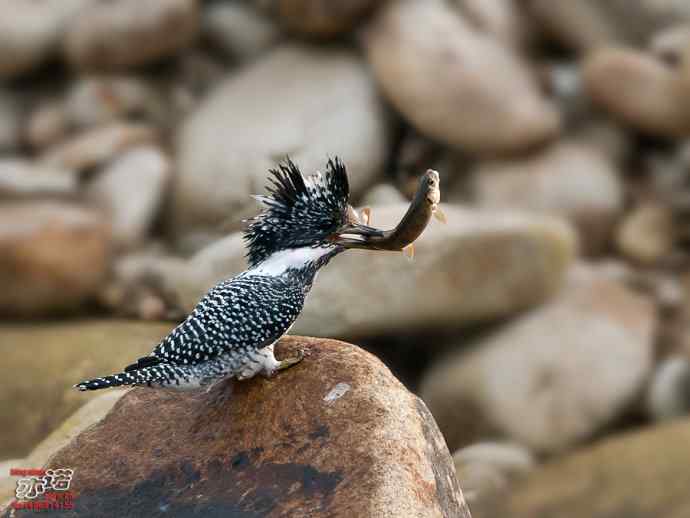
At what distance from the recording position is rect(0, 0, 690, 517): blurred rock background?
14.3 ft

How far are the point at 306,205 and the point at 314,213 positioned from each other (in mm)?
28

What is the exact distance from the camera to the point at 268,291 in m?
2.50

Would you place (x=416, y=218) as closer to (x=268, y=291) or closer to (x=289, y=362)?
(x=268, y=291)

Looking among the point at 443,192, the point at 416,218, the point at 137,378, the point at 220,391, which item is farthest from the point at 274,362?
the point at 443,192

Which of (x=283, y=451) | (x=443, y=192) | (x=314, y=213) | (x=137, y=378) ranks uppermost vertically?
(x=443, y=192)

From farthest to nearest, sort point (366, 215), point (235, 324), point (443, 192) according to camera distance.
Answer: point (443, 192), point (366, 215), point (235, 324)

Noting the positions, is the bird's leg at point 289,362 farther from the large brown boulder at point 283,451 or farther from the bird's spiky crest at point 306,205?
the bird's spiky crest at point 306,205

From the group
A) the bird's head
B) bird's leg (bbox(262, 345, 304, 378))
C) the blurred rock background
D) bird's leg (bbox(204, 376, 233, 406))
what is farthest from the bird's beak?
the blurred rock background

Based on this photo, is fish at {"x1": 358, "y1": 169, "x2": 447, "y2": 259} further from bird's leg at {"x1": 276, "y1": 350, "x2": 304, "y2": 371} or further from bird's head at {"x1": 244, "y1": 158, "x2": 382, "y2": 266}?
bird's leg at {"x1": 276, "y1": 350, "x2": 304, "y2": 371}

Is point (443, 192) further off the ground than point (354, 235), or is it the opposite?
point (443, 192)

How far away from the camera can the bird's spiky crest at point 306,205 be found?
2488 mm

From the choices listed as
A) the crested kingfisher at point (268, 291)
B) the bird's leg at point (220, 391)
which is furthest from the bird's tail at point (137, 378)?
the bird's leg at point (220, 391)

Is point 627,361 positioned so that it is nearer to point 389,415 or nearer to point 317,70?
point 317,70

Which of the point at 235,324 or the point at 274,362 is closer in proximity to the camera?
the point at 235,324
